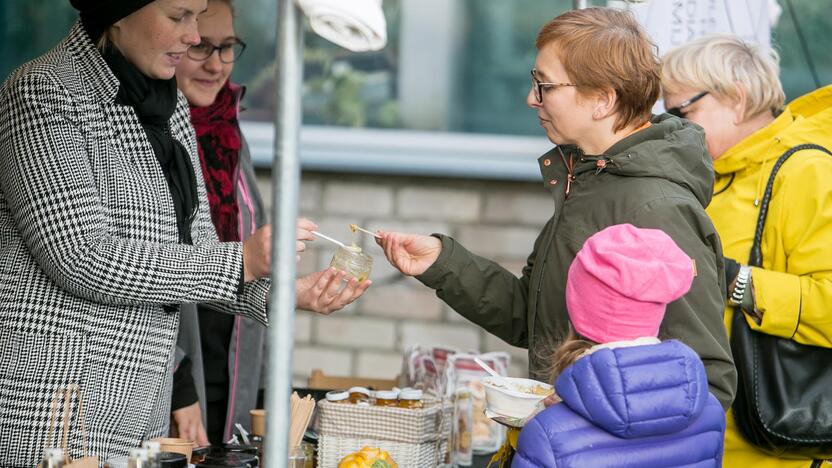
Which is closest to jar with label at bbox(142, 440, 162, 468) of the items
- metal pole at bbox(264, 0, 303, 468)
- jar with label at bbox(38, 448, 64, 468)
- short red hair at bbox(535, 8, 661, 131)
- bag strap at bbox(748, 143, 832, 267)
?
jar with label at bbox(38, 448, 64, 468)

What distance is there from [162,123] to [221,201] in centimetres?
76

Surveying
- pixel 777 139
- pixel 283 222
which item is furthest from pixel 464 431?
pixel 283 222

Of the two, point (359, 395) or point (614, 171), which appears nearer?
point (614, 171)

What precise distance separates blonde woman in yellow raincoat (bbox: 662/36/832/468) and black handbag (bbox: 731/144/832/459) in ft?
0.13

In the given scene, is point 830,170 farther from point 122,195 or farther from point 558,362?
point 122,195

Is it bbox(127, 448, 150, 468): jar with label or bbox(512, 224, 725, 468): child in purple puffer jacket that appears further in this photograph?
bbox(127, 448, 150, 468): jar with label

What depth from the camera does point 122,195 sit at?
90.0 inches

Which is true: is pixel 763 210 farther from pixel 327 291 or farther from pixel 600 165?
pixel 327 291

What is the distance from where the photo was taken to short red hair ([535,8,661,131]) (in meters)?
2.28

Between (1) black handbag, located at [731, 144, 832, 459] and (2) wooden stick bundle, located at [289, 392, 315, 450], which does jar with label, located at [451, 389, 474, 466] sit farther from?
(1) black handbag, located at [731, 144, 832, 459]

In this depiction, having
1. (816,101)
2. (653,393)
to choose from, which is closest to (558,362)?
(653,393)

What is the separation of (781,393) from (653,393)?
0.92 meters

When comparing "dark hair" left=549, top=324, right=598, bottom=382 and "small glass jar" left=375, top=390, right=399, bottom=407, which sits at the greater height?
"dark hair" left=549, top=324, right=598, bottom=382

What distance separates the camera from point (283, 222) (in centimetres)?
169
